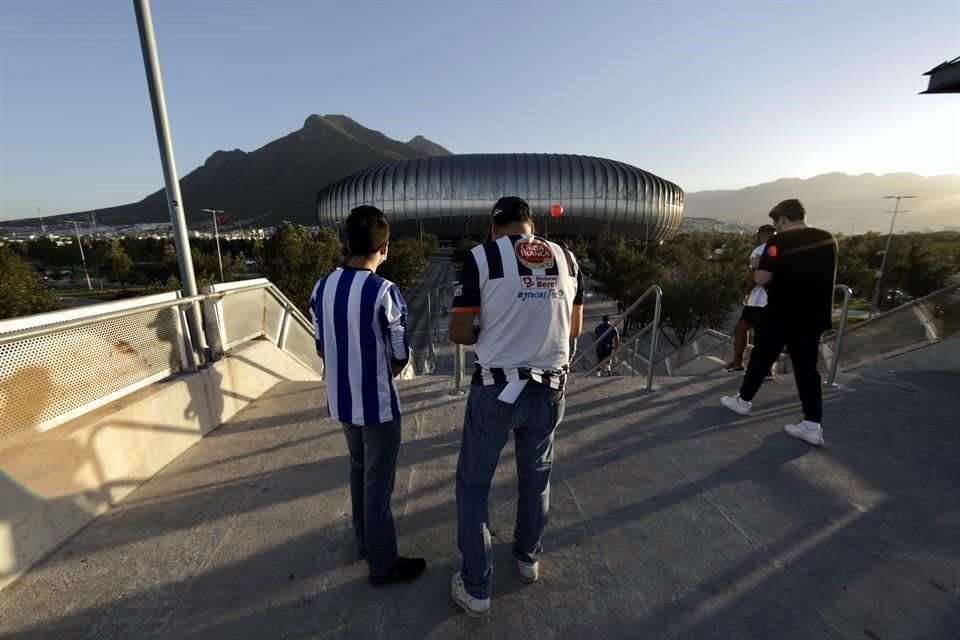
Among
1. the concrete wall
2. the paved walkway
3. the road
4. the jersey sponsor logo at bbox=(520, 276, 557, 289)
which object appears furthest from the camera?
the road

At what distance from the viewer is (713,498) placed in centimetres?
284

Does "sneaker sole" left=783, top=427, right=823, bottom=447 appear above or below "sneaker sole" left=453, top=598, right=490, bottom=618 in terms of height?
below

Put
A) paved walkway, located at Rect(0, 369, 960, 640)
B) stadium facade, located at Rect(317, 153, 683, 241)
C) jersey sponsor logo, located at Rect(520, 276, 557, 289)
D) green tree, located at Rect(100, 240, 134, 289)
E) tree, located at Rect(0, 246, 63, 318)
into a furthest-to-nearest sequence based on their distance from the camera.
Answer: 1. stadium facade, located at Rect(317, 153, 683, 241)
2. green tree, located at Rect(100, 240, 134, 289)
3. tree, located at Rect(0, 246, 63, 318)
4. paved walkway, located at Rect(0, 369, 960, 640)
5. jersey sponsor logo, located at Rect(520, 276, 557, 289)

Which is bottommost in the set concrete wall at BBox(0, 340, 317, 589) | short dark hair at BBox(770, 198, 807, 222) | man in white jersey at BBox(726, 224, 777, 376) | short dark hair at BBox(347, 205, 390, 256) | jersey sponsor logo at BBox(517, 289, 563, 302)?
concrete wall at BBox(0, 340, 317, 589)

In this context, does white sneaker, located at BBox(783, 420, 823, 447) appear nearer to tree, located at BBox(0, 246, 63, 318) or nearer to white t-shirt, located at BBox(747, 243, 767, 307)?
white t-shirt, located at BBox(747, 243, 767, 307)

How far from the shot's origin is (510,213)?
2006 mm

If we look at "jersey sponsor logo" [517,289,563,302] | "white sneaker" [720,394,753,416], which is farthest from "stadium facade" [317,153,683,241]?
"jersey sponsor logo" [517,289,563,302]

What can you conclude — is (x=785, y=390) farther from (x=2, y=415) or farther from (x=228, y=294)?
(x=2, y=415)

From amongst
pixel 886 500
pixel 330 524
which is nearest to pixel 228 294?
pixel 330 524

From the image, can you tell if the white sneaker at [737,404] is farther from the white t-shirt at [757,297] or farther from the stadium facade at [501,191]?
the stadium facade at [501,191]

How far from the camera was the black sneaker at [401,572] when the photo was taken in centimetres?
213

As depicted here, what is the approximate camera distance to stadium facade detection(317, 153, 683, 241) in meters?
65.9

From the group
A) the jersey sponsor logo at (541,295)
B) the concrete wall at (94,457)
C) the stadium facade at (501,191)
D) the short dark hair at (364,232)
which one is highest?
the stadium facade at (501,191)

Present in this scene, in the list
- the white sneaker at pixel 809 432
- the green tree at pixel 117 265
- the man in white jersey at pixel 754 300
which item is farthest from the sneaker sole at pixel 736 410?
the green tree at pixel 117 265
